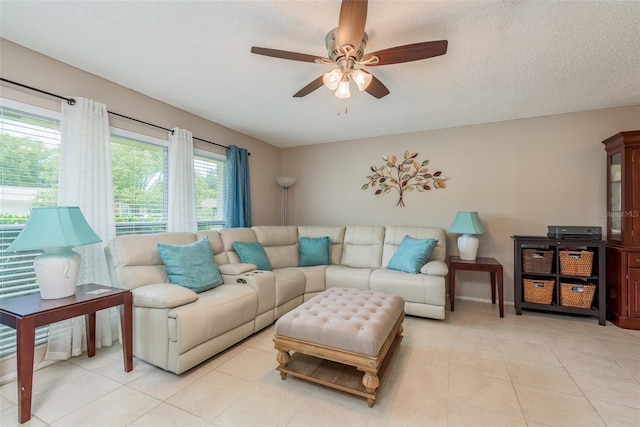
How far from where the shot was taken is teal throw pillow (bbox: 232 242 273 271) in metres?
3.25

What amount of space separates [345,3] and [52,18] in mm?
1918

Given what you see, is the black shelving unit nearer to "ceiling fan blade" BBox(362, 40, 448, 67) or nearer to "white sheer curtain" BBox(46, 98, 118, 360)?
"ceiling fan blade" BBox(362, 40, 448, 67)

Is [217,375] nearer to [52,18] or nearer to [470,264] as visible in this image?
[52,18]

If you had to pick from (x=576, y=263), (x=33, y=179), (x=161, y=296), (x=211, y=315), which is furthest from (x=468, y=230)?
(x=33, y=179)

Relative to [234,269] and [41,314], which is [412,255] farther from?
[41,314]

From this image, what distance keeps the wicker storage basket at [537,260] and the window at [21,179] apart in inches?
186

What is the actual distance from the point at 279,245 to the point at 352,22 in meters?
3.01

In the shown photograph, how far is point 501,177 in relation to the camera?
12.1 feet

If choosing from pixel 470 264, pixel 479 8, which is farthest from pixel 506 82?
pixel 470 264

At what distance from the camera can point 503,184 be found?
3.66m

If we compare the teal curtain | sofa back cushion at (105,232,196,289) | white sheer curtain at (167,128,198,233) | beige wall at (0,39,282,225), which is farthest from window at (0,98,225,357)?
the teal curtain

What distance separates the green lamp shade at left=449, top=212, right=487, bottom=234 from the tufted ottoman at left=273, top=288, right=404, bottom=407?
1695 mm

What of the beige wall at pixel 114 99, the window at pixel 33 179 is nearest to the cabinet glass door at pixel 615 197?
the beige wall at pixel 114 99

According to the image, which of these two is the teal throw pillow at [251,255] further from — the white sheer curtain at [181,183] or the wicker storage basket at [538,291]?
the wicker storage basket at [538,291]
